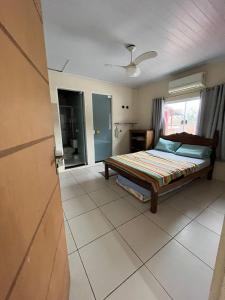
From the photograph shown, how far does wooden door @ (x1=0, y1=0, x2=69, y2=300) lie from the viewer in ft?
1.15

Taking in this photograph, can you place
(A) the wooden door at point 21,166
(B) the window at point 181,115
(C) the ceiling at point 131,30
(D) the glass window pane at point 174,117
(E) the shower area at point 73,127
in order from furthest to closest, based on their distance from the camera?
1. (E) the shower area at point 73,127
2. (D) the glass window pane at point 174,117
3. (B) the window at point 181,115
4. (C) the ceiling at point 131,30
5. (A) the wooden door at point 21,166

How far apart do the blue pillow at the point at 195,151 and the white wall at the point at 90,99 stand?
203 centimetres

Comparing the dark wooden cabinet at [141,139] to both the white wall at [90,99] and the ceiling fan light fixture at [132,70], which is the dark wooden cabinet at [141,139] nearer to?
the white wall at [90,99]

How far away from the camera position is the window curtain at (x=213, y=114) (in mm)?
2800

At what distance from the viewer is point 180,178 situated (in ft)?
7.55

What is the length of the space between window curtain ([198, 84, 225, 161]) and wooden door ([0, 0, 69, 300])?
3.47 metres

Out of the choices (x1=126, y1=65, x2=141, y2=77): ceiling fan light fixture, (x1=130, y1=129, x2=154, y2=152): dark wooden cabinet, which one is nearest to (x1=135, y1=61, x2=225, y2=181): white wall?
(x1=130, y1=129, x2=154, y2=152): dark wooden cabinet

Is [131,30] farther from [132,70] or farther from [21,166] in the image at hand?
[21,166]

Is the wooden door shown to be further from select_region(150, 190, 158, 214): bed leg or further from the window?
the window

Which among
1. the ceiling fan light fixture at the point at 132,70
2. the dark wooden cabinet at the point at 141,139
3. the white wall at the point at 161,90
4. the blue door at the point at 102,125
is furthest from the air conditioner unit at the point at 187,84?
the blue door at the point at 102,125

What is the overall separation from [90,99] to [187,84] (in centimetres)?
252

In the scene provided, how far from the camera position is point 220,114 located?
111 inches

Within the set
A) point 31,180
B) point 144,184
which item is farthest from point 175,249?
point 31,180

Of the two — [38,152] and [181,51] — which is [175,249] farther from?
[181,51]
